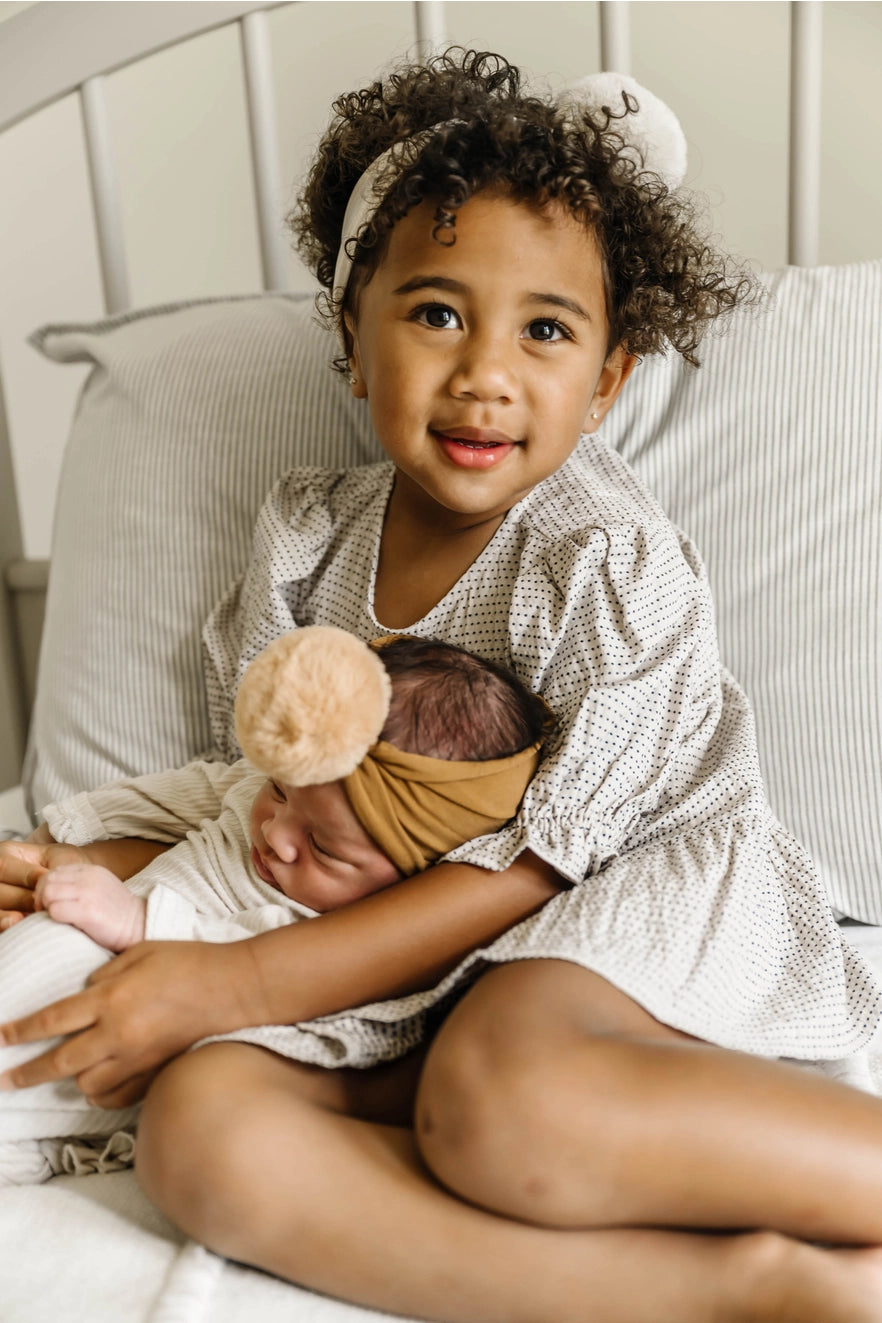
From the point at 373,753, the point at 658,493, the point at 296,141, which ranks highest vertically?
the point at 296,141

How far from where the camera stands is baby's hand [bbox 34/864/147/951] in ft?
2.65

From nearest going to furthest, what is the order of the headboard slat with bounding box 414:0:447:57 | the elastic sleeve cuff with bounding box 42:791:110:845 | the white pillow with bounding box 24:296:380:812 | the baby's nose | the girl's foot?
the girl's foot
the baby's nose
the elastic sleeve cuff with bounding box 42:791:110:845
the white pillow with bounding box 24:296:380:812
the headboard slat with bounding box 414:0:447:57

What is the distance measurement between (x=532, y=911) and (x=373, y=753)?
155 millimetres

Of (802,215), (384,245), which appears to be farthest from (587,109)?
(802,215)

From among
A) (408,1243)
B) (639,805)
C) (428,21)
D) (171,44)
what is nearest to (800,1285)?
(408,1243)

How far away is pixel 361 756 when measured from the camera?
2.59 feet

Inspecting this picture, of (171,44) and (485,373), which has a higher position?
(171,44)

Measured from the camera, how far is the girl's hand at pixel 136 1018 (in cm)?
76

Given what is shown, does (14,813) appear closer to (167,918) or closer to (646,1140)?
(167,918)

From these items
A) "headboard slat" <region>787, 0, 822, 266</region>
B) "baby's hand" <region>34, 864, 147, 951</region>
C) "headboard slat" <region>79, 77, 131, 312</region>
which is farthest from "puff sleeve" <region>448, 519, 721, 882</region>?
"headboard slat" <region>79, 77, 131, 312</region>

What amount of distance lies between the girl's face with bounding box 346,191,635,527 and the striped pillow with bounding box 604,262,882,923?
0.57 feet

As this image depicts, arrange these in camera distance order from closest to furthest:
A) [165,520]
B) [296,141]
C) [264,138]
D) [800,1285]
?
[800,1285], [165,520], [264,138], [296,141]

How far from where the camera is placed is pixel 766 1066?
0.71 metres

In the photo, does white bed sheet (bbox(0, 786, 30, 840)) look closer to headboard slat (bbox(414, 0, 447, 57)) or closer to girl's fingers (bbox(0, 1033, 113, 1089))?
girl's fingers (bbox(0, 1033, 113, 1089))
